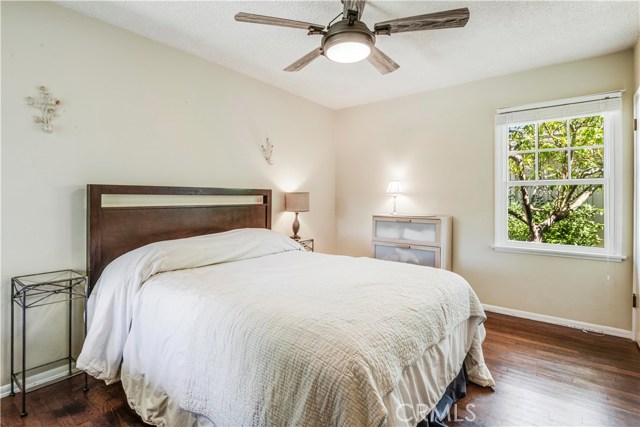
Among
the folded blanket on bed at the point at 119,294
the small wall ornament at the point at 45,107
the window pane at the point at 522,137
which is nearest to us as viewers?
the folded blanket on bed at the point at 119,294

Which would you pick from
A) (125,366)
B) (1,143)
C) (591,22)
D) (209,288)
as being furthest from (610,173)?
(1,143)

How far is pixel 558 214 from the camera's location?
10.8 feet

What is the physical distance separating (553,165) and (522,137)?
0.42 metres

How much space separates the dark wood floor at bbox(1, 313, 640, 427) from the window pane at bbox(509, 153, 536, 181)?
168 cm

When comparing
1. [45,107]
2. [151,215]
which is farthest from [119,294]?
[45,107]

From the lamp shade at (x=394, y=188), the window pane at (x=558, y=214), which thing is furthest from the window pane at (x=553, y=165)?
the lamp shade at (x=394, y=188)

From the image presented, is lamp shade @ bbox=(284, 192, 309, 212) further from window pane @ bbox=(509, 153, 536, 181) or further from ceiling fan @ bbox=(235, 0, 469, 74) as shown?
window pane @ bbox=(509, 153, 536, 181)

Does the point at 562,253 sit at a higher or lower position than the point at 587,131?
lower

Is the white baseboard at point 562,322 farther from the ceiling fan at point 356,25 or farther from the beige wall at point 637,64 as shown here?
the ceiling fan at point 356,25

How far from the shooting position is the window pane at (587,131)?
3051 millimetres

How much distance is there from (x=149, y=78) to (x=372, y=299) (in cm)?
256

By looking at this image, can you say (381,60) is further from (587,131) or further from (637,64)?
(587,131)

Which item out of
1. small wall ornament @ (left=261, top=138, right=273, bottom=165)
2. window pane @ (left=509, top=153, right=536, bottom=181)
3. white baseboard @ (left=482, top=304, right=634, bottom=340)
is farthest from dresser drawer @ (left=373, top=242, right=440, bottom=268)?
small wall ornament @ (left=261, top=138, right=273, bottom=165)

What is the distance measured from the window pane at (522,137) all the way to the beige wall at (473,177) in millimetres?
222
